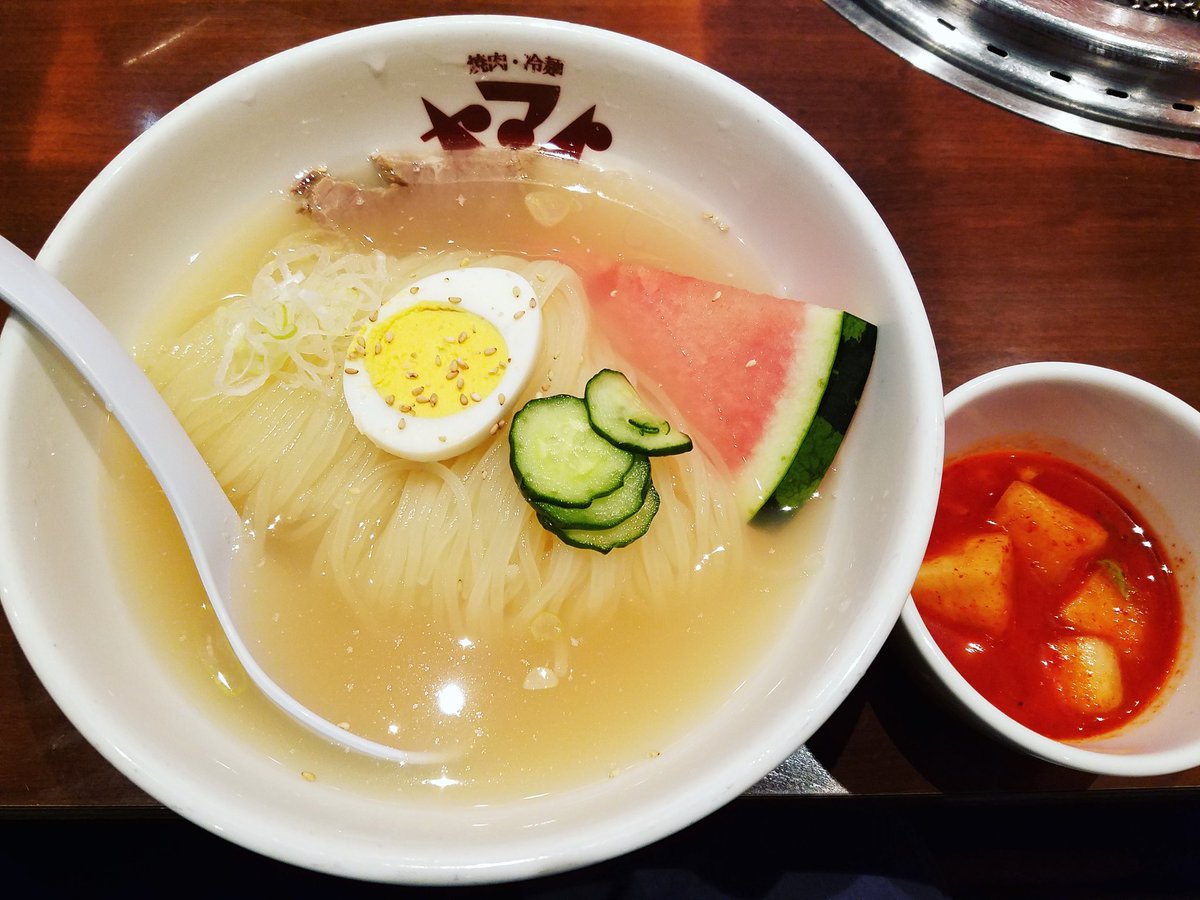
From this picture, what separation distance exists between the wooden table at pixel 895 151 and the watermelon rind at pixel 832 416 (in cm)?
44

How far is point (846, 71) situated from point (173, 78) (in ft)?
5.58

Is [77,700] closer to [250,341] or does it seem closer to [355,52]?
[250,341]

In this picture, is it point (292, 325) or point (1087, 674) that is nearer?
point (1087, 674)

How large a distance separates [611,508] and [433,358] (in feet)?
1.57

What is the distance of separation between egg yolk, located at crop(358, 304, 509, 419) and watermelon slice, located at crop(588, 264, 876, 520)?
30cm

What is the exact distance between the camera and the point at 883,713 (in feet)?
4.57

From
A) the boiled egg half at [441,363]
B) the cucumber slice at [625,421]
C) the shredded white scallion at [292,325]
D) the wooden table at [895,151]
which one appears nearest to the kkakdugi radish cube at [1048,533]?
the wooden table at [895,151]

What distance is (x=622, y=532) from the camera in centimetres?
136

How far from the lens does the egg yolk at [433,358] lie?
147 centimetres

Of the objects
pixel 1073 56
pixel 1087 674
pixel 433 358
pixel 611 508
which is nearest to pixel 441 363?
pixel 433 358

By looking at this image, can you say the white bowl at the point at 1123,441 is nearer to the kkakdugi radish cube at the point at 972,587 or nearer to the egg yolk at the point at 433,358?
the kkakdugi radish cube at the point at 972,587

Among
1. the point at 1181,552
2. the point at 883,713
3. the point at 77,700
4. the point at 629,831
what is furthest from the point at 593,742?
the point at 1181,552

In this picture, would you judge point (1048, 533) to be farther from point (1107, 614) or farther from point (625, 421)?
point (625, 421)

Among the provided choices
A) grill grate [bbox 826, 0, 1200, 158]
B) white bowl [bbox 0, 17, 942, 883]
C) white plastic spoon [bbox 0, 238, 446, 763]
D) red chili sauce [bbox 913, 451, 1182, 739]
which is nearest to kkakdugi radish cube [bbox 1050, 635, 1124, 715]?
red chili sauce [bbox 913, 451, 1182, 739]
